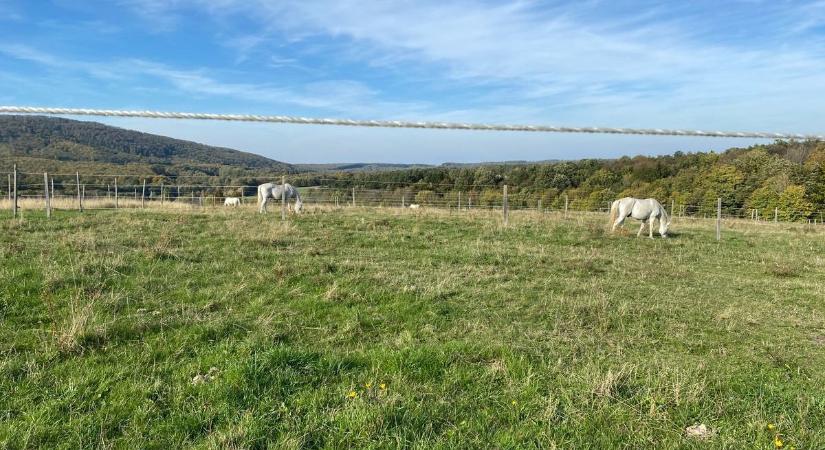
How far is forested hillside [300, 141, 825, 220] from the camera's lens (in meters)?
34.8

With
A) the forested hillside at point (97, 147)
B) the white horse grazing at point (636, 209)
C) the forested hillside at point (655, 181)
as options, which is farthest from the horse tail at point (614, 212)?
the forested hillside at point (97, 147)

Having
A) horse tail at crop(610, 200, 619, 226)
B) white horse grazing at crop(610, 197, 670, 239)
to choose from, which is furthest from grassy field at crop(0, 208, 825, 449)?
white horse grazing at crop(610, 197, 670, 239)

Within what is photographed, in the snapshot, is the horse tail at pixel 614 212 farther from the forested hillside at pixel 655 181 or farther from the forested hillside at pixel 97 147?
the forested hillside at pixel 97 147

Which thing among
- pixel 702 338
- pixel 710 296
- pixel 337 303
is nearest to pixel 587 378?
pixel 702 338

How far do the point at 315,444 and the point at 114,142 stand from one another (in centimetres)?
10786

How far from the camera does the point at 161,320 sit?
4.52 m

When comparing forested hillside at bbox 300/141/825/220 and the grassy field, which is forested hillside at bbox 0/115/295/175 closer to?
forested hillside at bbox 300/141/825/220

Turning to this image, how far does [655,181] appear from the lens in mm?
48406

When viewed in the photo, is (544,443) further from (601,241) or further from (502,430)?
(601,241)

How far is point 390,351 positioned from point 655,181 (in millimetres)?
51044

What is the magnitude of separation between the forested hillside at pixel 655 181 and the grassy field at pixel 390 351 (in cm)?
2122

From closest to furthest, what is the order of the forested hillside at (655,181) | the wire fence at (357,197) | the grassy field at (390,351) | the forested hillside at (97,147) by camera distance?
the grassy field at (390,351) < the wire fence at (357,197) < the forested hillside at (655,181) < the forested hillside at (97,147)

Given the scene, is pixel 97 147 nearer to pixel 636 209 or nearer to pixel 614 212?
pixel 614 212

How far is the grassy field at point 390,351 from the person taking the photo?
2723 mm
